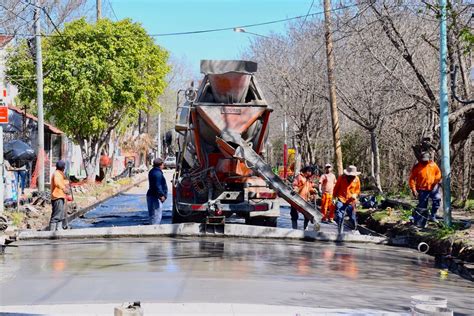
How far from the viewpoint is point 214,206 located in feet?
59.1

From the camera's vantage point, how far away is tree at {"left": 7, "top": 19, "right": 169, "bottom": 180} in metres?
35.2

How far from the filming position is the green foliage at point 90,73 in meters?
35.2

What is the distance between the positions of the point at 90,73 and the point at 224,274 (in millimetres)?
25042

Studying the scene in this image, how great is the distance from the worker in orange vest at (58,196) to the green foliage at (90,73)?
17566 mm

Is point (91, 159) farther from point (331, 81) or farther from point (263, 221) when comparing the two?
point (263, 221)

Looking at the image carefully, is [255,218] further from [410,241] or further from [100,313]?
[100,313]

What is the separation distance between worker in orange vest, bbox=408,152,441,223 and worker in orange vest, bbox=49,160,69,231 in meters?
7.65

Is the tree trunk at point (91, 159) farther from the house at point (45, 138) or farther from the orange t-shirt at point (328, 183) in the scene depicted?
the orange t-shirt at point (328, 183)

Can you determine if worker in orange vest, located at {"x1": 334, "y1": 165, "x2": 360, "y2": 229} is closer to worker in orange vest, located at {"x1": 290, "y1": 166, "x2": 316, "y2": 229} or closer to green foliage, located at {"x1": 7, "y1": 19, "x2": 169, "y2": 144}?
worker in orange vest, located at {"x1": 290, "y1": 166, "x2": 316, "y2": 229}

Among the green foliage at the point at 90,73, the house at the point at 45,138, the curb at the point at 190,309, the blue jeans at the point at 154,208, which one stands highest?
the green foliage at the point at 90,73

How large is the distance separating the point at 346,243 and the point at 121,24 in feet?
79.0

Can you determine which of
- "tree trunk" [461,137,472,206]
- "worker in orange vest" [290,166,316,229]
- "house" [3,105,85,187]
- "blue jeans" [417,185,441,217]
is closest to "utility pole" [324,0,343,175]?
"tree trunk" [461,137,472,206]

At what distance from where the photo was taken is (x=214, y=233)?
16.8m

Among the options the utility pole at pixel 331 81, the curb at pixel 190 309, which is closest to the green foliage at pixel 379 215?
the utility pole at pixel 331 81
